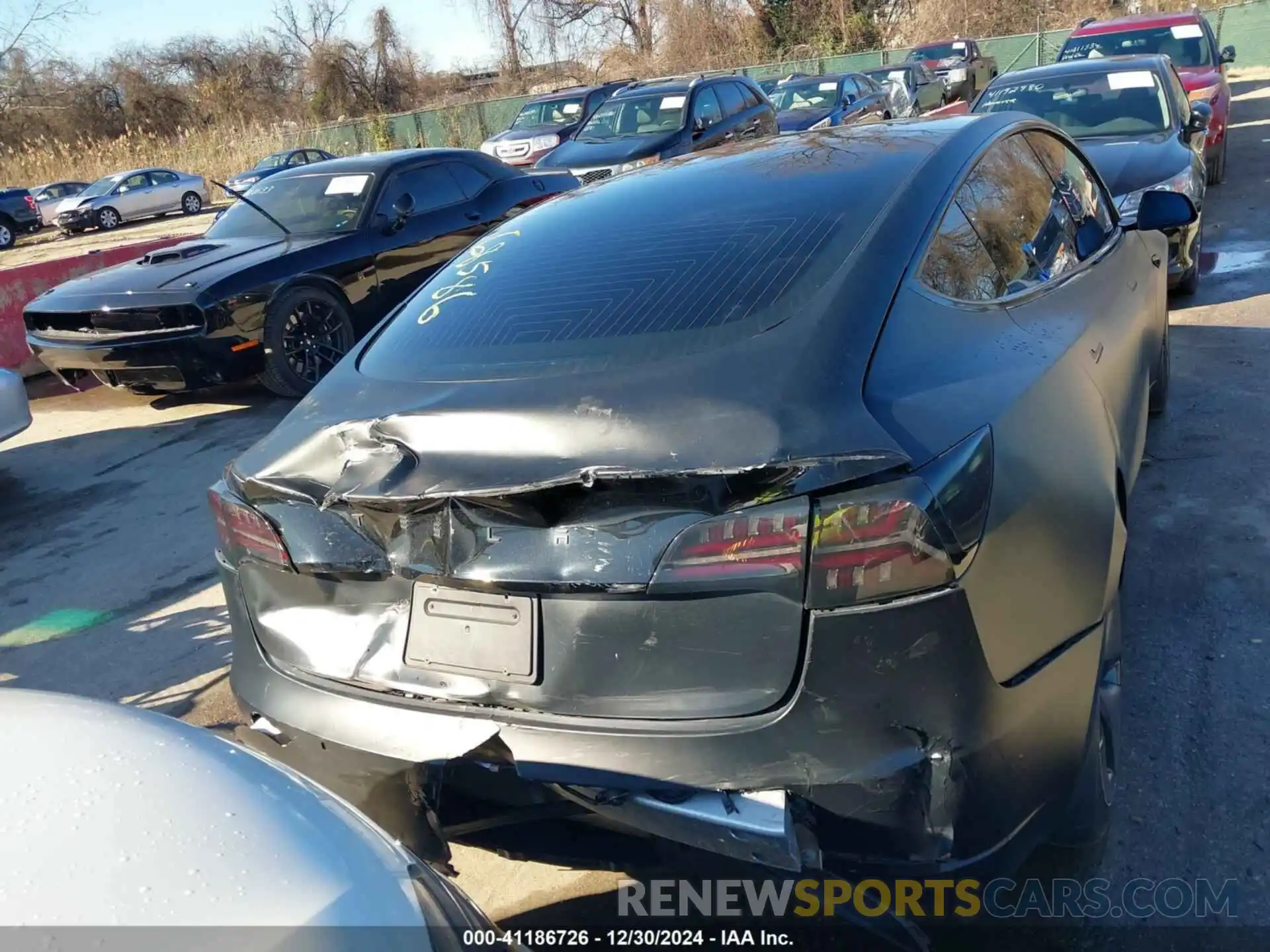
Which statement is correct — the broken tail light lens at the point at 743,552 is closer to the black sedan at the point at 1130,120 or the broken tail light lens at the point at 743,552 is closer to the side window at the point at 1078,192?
the side window at the point at 1078,192

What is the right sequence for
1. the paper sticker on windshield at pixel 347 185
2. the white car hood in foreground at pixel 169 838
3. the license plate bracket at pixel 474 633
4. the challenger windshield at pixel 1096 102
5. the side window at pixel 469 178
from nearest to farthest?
the white car hood in foreground at pixel 169 838 < the license plate bracket at pixel 474 633 < the challenger windshield at pixel 1096 102 < the paper sticker on windshield at pixel 347 185 < the side window at pixel 469 178

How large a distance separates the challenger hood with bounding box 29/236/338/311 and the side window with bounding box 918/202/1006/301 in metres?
5.61

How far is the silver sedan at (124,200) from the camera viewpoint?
85.8 feet

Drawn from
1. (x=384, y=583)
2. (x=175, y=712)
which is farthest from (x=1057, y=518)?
(x=175, y=712)

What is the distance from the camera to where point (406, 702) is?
2.10m

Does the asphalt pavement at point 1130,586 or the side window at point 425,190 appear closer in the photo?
the asphalt pavement at point 1130,586

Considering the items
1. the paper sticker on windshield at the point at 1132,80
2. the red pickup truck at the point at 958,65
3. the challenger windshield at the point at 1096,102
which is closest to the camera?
the challenger windshield at the point at 1096,102

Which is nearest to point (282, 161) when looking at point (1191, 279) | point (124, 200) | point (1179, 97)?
point (124, 200)

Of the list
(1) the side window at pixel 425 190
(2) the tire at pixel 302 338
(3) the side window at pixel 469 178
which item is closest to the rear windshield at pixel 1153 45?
(3) the side window at pixel 469 178

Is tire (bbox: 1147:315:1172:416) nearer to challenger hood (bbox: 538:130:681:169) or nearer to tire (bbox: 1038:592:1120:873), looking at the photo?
tire (bbox: 1038:592:1120:873)

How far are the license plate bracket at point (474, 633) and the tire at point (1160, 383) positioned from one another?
3514mm

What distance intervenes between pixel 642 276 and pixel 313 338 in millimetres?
5535

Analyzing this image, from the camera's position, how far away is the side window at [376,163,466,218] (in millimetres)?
8000

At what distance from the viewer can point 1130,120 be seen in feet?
25.8
